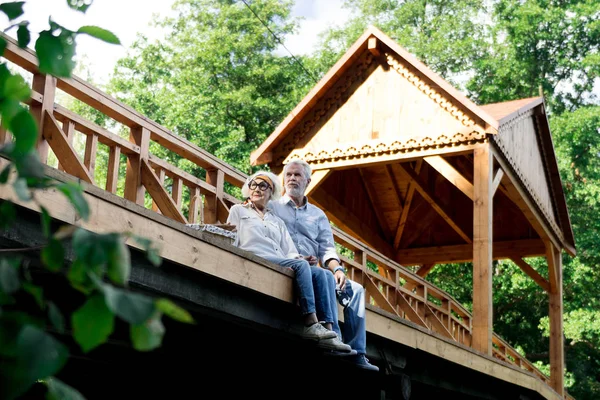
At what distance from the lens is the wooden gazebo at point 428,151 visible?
10.9 metres

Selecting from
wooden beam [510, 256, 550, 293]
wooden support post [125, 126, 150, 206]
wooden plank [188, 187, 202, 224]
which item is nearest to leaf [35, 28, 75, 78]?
wooden support post [125, 126, 150, 206]

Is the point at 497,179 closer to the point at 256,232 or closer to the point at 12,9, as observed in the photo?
the point at 256,232

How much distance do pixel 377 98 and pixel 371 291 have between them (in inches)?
112

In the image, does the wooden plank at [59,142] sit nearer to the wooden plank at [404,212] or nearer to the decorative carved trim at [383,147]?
the decorative carved trim at [383,147]

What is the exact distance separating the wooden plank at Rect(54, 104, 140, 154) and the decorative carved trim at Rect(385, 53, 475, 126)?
5550mm

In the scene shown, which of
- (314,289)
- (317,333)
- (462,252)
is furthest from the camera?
(462,252)

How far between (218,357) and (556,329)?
31.3 ft

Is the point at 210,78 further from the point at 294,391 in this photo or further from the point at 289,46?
the point at 294,391

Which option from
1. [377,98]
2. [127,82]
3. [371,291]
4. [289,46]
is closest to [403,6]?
[289,46]

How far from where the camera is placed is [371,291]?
1002 cm

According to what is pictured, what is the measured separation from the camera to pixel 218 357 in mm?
6508

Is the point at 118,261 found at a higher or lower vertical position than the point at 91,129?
lower

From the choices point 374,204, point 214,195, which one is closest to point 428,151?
point 214,195

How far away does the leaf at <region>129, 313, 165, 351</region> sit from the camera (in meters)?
1.11
